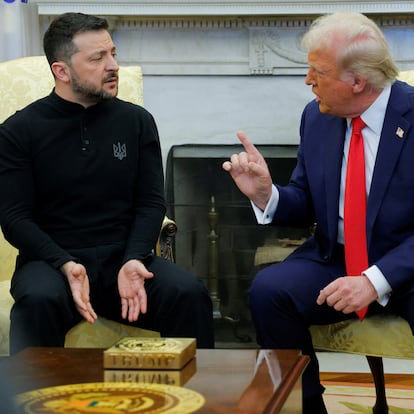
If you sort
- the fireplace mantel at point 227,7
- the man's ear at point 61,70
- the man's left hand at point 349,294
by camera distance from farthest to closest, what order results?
the fireplace mantel at point 227,7, the man's ear at point 61,70, the man's left hand at point 349,294

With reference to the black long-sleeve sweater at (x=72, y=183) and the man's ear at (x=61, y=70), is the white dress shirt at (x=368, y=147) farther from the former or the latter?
the man's ear at (x=61, y=70)

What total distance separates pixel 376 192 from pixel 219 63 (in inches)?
71.6

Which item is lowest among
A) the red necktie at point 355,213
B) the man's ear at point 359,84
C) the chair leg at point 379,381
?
the chair leg at point 379,381

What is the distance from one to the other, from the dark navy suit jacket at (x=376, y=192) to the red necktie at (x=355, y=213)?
2 cm

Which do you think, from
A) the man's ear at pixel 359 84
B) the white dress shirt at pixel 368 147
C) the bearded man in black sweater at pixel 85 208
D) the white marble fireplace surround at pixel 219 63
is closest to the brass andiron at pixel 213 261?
the white marble fireplace surround at pixel 219 63

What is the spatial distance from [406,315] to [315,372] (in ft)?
0.90

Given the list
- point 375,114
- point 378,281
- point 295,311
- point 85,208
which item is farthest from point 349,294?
point 85,208

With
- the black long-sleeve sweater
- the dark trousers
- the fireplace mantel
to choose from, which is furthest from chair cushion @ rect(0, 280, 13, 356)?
the fireplace mantel

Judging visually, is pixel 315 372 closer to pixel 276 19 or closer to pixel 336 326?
pixel 336 326

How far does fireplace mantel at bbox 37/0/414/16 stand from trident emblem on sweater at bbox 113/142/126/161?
1.43 metres

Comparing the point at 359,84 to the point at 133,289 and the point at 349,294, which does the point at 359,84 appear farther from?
the point at 133,289

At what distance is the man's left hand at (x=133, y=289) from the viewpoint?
2217mm

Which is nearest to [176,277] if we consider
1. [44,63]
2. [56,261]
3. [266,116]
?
[56,261]

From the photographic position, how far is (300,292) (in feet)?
7.02
